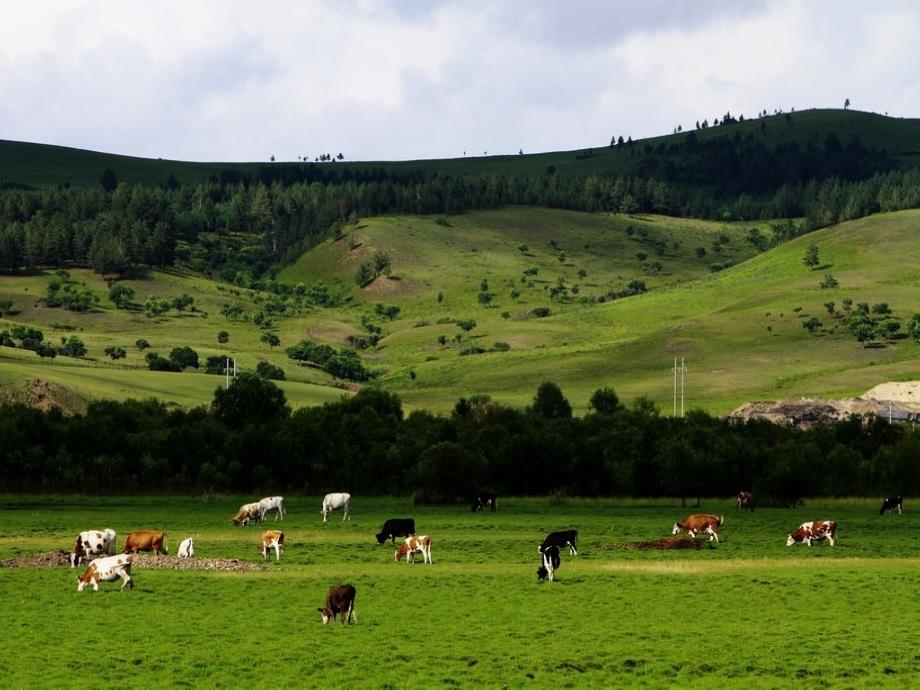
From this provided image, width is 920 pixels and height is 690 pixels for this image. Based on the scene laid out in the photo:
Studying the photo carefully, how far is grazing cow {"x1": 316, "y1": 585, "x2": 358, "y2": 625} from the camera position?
128 ft

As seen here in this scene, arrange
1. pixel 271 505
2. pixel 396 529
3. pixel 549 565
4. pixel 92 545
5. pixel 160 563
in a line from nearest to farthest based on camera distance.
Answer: pixel 549 565 → pixel 92 545 → pixel 160 563 → pixel 396 529 → pixel 271 505

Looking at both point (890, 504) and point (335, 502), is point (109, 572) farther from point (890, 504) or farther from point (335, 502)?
point (890, 504)

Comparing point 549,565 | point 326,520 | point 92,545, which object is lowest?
point 549,565

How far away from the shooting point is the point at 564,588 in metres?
46.5

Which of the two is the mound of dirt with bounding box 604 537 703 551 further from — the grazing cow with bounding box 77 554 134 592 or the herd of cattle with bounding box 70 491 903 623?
the grazing cow with bounding box 77 554 134 592

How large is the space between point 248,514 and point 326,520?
479 cm

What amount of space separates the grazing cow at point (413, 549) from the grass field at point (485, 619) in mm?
1349

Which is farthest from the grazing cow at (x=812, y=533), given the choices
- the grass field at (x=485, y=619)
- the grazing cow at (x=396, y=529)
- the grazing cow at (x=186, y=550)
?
the grazing cow at (x=186, y=550)

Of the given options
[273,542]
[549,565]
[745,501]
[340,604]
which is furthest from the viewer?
[745,501]

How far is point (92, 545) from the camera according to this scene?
52.3 m

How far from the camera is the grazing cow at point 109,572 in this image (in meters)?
45.1

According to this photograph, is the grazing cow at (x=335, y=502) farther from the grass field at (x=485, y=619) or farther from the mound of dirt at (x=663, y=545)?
the mound of dirt at (x=663, y=545)

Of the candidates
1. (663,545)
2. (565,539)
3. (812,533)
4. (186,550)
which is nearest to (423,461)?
(812,533)

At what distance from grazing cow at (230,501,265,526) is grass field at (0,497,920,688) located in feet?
26.2
